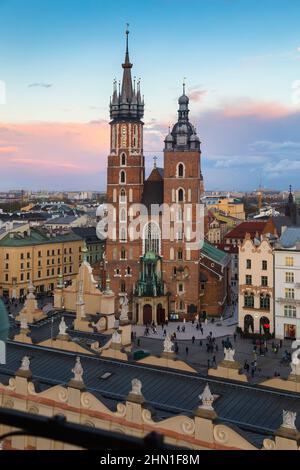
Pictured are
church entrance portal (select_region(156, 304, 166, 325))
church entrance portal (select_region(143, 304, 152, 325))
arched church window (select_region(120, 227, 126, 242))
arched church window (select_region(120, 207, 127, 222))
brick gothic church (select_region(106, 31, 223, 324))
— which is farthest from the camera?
arched church window (select_region(120, 207, 127, 222))

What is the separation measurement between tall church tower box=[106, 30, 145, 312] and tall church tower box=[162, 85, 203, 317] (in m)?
4.50

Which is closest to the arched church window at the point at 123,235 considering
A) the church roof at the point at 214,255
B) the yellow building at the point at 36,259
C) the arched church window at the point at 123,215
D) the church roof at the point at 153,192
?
the arched church window at the point at 123,215

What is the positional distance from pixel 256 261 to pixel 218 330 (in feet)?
32.0

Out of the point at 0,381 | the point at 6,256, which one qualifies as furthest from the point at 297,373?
the point at 6,256

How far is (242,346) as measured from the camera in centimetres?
5697

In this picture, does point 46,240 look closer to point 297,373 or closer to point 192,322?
point 192,322

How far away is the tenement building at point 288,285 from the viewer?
190 ft

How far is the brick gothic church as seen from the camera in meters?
71.2

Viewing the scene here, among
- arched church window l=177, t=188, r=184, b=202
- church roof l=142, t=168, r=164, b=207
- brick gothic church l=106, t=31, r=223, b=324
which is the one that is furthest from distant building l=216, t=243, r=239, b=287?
arched church window l=177, t=188, r=184, b=202

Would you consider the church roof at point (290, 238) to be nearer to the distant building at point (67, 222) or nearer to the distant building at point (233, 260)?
the distant building at point (233, 260)

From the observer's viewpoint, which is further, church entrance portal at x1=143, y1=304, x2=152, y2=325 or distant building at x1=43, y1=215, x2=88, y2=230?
distant building at x1=43, y1=215, x2=88, y2=230

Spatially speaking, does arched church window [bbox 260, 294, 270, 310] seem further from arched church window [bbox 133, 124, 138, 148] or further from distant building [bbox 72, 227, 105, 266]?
distant building [bbox 72, 227, 105, 266]

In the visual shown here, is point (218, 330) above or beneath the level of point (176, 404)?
beneath

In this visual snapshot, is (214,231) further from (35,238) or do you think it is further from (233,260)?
(35,238)
